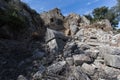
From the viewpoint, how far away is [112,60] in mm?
8242

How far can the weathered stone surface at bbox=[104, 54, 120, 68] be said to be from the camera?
26.7 ft

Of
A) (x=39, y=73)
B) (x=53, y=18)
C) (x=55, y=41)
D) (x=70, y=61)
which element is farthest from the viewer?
(x=53, y=18)

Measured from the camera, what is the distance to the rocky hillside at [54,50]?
752 cm

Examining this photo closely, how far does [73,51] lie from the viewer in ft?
29.8

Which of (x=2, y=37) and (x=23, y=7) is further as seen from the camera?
(x=23, y=7)

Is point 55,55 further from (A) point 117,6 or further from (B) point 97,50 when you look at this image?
(A) point 117,6

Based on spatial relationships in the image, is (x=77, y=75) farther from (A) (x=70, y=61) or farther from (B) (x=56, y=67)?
(A) (x=70, y=61)

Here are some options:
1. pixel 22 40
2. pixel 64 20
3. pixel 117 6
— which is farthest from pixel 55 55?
pixel 117 6

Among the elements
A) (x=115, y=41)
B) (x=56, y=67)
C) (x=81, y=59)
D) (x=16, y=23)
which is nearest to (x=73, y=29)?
(x=115, y=41)

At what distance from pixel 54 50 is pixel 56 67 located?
1498mm

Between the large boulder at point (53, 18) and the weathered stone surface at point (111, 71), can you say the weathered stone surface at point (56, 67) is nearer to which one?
the weathered stone surface at point (111, 71)

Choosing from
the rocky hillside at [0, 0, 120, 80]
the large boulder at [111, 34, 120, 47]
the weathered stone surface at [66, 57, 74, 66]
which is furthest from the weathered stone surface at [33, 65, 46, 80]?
the large boulder at [111, 34, 120, 47]

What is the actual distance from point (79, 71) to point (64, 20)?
679 cm

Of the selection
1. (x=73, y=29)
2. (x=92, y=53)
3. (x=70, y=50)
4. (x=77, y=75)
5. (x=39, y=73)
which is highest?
(x=73, y=29)
